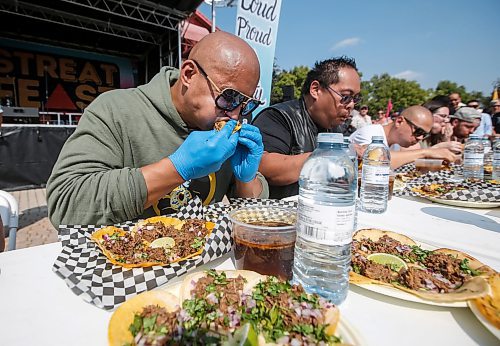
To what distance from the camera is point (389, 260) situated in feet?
3.43

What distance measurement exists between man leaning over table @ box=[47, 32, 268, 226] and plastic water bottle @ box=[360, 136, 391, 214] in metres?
0.72

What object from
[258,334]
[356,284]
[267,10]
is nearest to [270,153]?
[356,284]

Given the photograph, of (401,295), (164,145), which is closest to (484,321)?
(401,295)

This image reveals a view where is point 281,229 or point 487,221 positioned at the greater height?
point 281,229

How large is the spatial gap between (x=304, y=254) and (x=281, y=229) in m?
0.12

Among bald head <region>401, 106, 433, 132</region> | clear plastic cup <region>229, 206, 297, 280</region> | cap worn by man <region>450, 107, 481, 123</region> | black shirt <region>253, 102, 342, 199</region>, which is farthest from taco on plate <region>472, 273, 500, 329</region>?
cap worn by man <region>450, 107, 481, 123</region>

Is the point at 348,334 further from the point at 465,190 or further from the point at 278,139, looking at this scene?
the point at 278,139

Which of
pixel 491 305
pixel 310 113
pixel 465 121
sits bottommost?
pixel 491 305

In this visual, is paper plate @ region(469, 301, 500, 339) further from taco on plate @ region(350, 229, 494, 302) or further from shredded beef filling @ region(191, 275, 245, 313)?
shredded beef filling @ region(191, 275, 245, 313)

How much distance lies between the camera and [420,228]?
157 cm

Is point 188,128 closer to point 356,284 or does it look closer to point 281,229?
point 281,229

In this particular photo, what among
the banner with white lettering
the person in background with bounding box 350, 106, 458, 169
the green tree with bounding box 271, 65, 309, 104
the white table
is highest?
the green tree with bounding box 271, 65, 309, 104

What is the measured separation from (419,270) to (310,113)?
98.5 inches

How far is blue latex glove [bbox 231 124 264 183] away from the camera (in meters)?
1.79
